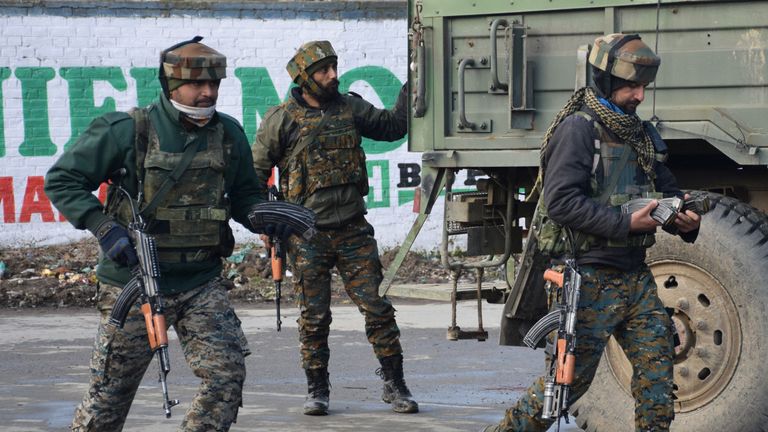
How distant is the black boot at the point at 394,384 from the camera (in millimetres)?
7230

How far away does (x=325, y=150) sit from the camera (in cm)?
730

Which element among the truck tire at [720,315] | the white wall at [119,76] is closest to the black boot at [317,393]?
the truck tire at [720,315]

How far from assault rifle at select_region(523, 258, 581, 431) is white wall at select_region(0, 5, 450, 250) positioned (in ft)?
27.9

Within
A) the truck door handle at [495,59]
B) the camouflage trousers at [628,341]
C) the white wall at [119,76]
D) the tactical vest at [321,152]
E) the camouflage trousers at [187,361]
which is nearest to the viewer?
the camouflage trousers at [187,361]

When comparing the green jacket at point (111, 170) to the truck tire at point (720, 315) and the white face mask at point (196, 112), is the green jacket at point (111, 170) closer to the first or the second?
the white face mask at point (196, 112)

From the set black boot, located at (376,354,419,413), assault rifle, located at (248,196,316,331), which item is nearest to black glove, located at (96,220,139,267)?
assault rifle, located at (248,196,316,331)

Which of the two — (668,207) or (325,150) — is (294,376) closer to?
(325,150)

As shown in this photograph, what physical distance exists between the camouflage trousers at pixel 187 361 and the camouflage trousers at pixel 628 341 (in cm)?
116

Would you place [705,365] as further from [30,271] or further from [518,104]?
[30,271]

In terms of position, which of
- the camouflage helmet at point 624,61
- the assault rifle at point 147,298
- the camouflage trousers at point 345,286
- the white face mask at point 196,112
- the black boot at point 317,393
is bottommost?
the black boot at point 317,393

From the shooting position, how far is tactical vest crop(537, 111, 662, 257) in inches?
204

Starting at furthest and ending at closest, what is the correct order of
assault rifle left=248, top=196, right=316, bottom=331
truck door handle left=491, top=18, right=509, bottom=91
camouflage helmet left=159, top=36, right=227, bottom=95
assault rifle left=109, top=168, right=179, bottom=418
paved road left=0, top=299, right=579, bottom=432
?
1. paved road left=0, top=299, right=579, bottom=432
2. truck door handle left=491, top=18, right=509, bottom=91
3. assault rifle left=248, top=196, right=316, bottom=331
4. camouflage helmet left=159, top=36, right=227, bottom=95
5. assault rifle left=109, top=168, right=179, bottom=418

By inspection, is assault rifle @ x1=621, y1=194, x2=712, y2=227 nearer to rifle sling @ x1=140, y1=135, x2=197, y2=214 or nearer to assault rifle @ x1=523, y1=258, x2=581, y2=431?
assault rifle @ x1=523, y1=258, x2=581, y2=431

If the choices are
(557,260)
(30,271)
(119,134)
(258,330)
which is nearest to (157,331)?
(119,134)
